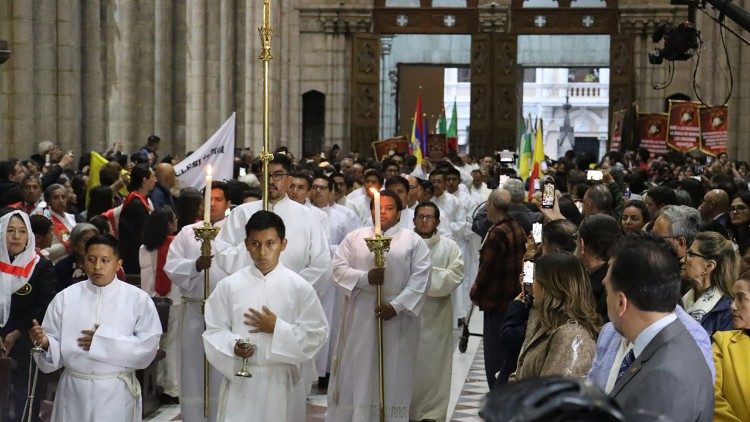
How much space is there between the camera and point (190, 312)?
10148mm

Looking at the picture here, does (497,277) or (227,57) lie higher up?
(227,57)

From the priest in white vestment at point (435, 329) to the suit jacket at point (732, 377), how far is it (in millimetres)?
5718

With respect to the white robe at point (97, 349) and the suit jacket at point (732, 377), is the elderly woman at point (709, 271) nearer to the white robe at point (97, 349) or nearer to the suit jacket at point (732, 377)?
the suit jacket at point (732, 377)

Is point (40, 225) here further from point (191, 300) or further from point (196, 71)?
point (196, 71)

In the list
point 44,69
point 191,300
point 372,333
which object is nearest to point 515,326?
point 372,333

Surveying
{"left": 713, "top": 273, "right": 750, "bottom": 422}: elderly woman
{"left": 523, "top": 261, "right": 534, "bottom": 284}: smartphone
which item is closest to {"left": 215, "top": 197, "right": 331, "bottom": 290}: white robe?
{"left": 523, "top": 261, "right": 534, "bottom": 284}: smartphone

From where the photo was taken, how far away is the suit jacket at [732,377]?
5.31m

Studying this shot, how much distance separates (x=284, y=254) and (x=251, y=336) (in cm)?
201

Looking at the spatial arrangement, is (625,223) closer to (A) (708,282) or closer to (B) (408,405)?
(B) (408,405)

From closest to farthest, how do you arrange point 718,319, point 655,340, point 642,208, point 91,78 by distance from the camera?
1. point 655,340
2. point 718,319
3. point 642,208
4. point 91,78

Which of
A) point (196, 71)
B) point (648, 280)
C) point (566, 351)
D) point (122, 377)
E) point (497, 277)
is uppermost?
point (196, 71)

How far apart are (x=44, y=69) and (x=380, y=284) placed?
30.8 feet

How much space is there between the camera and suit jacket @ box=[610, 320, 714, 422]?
4176 mm

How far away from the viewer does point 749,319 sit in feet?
17.8
